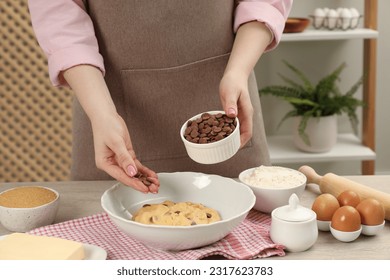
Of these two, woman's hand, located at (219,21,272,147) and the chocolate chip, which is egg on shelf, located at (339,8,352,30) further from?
the chocolate chip

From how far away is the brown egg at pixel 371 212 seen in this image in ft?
3.69

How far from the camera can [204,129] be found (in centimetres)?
120

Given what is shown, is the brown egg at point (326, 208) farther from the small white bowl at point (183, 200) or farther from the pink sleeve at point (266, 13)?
the pink sleeve at point (266, 13)

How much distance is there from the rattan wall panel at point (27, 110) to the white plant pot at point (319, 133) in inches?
54.0

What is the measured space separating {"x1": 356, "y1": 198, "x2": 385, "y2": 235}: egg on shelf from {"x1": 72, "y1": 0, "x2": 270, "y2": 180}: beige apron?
0.49 meters

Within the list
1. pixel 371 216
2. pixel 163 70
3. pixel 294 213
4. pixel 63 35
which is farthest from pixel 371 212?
pixel 63 35

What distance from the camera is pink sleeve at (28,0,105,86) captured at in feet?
4.53

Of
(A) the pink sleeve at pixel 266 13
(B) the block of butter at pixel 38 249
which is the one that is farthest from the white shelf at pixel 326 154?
(B) the block of butter at pixel 38 249

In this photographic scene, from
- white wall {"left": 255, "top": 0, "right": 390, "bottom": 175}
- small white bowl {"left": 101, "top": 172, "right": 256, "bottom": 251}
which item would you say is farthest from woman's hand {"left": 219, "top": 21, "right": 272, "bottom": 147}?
white wall {"left": 255, "top": 0, "right": 390, "bottom": 175}

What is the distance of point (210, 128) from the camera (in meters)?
1.20

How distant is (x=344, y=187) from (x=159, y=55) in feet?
1.88

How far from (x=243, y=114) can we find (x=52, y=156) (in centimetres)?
246

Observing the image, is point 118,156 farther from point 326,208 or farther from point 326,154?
point 326,154

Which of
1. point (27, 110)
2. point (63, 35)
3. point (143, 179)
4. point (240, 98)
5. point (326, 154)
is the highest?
point (63, 35)
